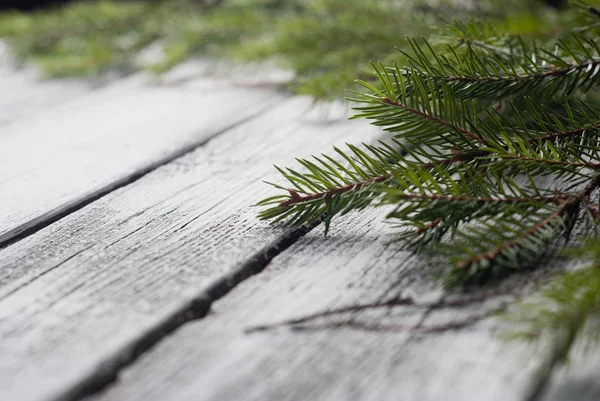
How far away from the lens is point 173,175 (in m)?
0.82

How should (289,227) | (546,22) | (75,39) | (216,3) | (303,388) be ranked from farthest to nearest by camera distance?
(216,3) < (75,39) < (546,22) < (289,227) < (303,388)

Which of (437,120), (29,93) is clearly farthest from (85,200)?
(29,93)

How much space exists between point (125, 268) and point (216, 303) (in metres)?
0.11

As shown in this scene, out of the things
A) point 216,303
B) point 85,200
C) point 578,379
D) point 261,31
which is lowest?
point 578,379

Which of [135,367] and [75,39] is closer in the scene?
[135,367]

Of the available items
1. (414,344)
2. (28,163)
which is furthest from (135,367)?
(28,163)

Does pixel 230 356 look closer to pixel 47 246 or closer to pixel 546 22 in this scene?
pixel 47 246

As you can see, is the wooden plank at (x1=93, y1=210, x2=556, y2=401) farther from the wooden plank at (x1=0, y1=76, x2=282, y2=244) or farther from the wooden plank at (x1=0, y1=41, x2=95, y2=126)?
the wooden plank at (x1=0, y1=41, x2=95, y2=126)

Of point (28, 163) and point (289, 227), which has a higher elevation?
point (28, 163)

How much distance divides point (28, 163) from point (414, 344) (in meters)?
0.67

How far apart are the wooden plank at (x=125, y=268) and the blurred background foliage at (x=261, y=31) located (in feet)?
0.85

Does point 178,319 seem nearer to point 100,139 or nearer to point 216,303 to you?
point 216,303

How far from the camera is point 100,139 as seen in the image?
3.24ft

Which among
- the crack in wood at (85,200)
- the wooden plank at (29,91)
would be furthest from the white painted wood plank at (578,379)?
the wooden plank at (29,91)
